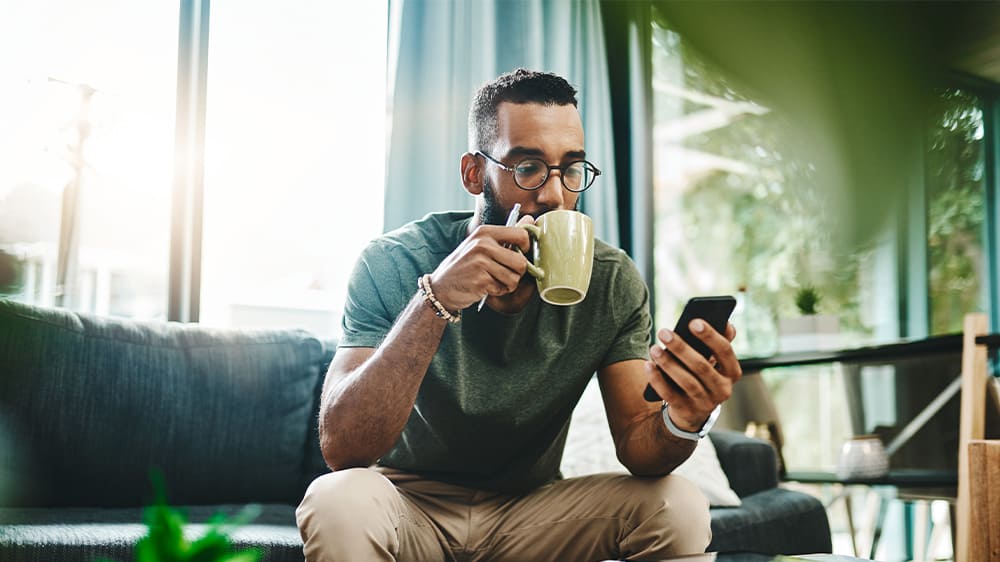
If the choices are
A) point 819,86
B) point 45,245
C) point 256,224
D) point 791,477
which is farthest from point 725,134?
point 45,245

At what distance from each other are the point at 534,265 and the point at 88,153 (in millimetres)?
1851

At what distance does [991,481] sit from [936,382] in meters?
→ 1.93

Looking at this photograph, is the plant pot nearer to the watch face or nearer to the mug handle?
the watch face

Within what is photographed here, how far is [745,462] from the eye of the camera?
86.7 inches

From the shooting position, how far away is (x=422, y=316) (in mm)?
1212

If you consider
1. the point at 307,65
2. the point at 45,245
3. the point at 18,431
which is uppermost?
the point at 307,65

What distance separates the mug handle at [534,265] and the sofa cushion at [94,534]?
53cm

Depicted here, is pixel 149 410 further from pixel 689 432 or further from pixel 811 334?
pixel 811 334

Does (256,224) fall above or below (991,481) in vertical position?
above

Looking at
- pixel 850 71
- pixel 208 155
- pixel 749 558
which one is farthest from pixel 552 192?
pixel 850 71

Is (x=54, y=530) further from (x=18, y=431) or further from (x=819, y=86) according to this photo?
(x=819, y=86)

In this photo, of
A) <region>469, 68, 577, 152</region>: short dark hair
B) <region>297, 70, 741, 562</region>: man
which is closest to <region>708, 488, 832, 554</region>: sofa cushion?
<region>297, 70, 741, 562</region>: man

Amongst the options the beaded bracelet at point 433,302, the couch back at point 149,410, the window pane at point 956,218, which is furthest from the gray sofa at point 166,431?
the window pane at point 956,218

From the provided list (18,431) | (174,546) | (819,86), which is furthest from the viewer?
(819,86)
